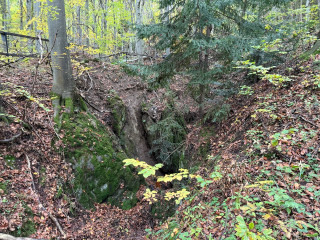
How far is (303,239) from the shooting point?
2.21m

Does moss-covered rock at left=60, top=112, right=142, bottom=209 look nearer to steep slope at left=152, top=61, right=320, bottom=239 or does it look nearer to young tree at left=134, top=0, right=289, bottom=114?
steep slope at left=152, top=61, right=320, bottom=239

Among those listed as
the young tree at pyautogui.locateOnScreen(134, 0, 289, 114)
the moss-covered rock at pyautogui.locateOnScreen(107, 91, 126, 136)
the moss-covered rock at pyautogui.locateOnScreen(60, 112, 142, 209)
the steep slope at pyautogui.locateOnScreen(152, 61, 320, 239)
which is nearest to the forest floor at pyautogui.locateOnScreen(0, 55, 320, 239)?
the steep slope at pyautogui.locateOnScreen(152, 61, 320, 239)

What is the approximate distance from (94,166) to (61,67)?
3737mm

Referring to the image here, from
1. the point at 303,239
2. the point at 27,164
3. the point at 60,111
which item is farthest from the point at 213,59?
the point at 27,164

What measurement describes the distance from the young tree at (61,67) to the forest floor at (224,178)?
660mm

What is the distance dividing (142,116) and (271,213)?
8.71 meters

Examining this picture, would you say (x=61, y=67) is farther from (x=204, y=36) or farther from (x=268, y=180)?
(x=268, y=180)

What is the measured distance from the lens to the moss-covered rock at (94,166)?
5.91m

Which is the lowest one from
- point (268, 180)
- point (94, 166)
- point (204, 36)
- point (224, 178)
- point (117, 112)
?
point (94, 166)

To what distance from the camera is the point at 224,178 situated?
12.3 ft

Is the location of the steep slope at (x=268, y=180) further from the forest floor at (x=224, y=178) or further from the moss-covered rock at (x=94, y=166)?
the moss-covered rock at (x=94, y=166)

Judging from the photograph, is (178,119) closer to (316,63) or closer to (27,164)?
(316,63)

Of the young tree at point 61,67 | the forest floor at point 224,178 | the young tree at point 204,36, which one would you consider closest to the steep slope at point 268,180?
the forest floor at point 224,178

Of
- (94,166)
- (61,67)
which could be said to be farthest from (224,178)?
(61,67)
